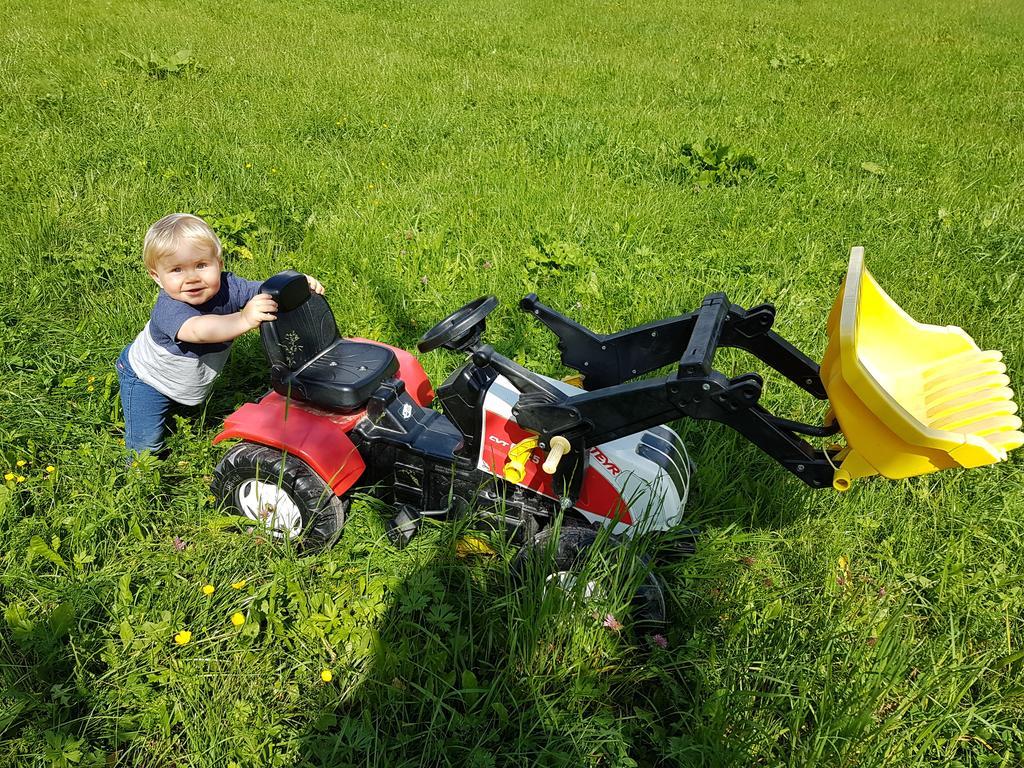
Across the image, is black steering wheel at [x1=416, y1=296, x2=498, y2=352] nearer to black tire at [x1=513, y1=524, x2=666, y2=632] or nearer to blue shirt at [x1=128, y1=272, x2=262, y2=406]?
black tire at [x1=513, y1=524, x2=666, y2=632]

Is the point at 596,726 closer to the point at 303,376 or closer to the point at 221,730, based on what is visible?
the point at 221,730

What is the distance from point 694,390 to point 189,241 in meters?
1.94

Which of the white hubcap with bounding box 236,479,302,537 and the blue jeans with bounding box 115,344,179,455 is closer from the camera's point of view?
the white hubcap with bounding box 236,479,302,537

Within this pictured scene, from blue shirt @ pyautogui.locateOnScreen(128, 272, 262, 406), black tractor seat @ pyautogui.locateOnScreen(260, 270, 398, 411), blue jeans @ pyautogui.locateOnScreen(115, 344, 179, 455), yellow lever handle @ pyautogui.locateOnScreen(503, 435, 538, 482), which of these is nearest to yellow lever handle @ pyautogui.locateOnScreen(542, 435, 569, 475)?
yellow lever handle @ pyautogui.locateOnScreen(503, 435, 538, 482)

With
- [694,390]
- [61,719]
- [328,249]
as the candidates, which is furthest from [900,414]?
[328,249]

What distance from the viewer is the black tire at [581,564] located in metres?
2.21

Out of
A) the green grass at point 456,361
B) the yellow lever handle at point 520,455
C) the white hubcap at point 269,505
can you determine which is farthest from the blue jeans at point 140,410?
the yellow lever handle at point 520,455

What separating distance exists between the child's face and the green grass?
634mm

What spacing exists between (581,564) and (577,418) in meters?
0.53

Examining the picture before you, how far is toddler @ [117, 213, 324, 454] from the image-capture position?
8.63ft

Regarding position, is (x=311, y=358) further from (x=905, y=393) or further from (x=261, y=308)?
(x=905, y=393)

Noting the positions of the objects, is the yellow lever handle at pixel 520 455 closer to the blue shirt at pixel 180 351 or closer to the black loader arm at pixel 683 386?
the black loader arm at pixel 683 386

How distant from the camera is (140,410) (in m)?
2.92

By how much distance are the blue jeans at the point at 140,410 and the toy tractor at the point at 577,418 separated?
506 millimetres
